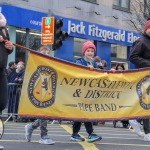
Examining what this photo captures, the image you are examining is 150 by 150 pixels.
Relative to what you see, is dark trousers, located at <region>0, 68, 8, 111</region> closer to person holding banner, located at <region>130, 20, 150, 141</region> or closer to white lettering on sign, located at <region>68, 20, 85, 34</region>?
person holding banner, located at <region>130, 20, 150, 141</region>

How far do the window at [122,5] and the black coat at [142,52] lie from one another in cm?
2132

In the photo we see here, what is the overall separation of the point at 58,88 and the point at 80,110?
1.66 ft

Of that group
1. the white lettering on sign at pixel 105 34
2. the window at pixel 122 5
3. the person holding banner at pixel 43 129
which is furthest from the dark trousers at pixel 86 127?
the window at pixel 122 5

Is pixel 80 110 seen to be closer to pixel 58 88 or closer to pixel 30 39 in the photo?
pixel 58 88

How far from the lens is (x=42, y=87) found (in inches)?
325

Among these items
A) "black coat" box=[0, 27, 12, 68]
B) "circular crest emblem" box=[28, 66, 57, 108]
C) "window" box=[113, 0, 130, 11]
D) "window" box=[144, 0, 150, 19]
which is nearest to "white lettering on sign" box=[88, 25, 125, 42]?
"window" box=[113, 0, 130, 11]

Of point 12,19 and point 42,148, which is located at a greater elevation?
point 12,19

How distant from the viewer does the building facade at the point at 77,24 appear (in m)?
23.9

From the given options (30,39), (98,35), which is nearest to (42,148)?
(30,39)

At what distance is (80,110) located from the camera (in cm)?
859

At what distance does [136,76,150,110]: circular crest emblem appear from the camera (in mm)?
9341

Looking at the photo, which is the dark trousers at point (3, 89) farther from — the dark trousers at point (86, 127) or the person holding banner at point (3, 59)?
the dark trousers at point (86, 127)

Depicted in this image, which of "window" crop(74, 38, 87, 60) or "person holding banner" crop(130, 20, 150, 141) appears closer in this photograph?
"person holding banner" crop(130, 20, 150, 141)

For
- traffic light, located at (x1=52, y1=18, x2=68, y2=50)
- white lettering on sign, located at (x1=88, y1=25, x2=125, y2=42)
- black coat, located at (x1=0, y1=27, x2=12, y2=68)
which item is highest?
white lettering on sign, located at (x1=88, y1=25, x2=125, y2=42)
